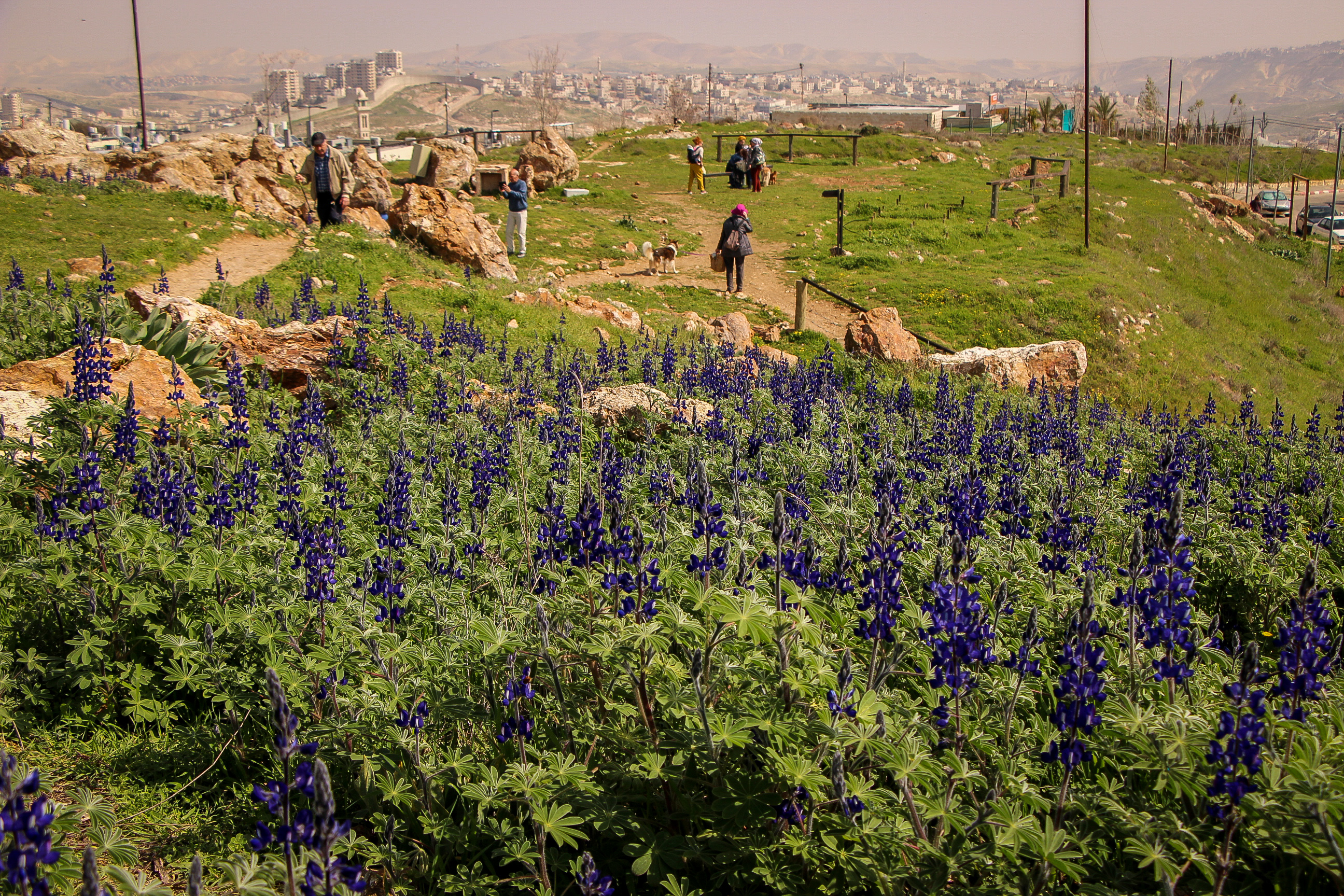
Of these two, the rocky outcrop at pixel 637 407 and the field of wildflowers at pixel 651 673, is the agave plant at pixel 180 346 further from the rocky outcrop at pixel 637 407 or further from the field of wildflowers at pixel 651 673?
the rocky outcrop at pixel 637 407

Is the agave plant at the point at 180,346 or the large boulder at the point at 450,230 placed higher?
the large boulder at the point at 450,230

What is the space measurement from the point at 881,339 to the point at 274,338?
30.9ft

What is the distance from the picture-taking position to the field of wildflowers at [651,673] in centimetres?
281

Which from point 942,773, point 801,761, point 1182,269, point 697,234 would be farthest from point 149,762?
point 1182,269

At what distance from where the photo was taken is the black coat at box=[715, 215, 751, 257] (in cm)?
1827

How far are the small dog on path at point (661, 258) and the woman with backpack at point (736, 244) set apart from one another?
5.96 ft

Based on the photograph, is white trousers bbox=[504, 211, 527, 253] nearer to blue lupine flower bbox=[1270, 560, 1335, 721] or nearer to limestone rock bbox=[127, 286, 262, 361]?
limestone rock bbox=[127, 286, 262, 361]

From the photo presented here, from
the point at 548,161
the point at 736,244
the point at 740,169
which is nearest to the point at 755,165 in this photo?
the point at 740,169

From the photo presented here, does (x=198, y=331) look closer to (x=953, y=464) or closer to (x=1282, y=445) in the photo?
(x=953, y=464)

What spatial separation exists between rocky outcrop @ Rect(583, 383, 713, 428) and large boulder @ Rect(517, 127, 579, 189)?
71.1ft

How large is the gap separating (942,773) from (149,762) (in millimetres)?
3481

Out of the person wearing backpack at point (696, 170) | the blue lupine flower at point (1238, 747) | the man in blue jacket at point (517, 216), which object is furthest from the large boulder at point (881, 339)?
the person wearing backpack at point (696, 170)

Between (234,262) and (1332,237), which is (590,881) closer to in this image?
(234,262)

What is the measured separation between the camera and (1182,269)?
26.7 m
